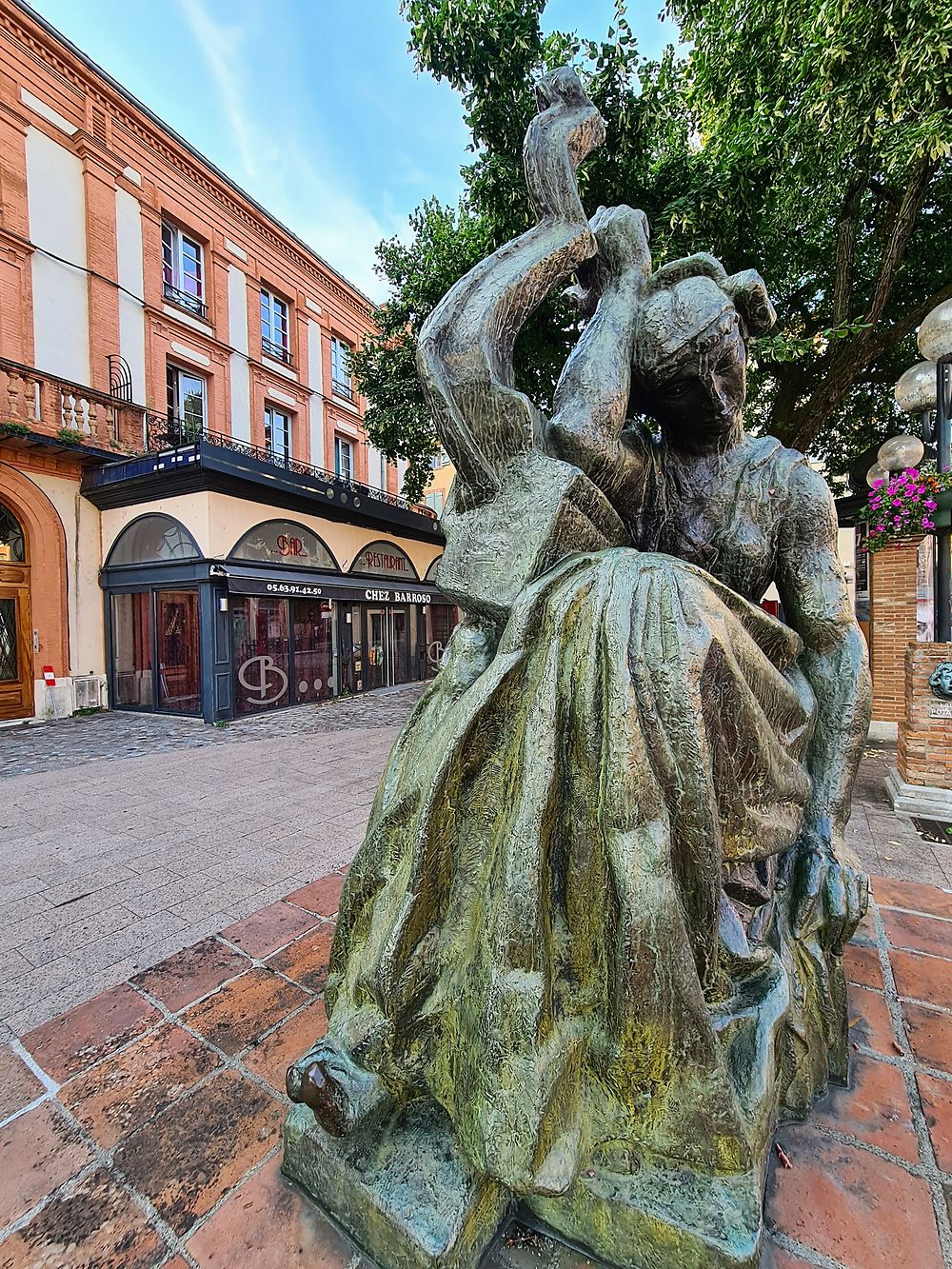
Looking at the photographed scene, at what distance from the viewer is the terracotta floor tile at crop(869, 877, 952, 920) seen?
274cm

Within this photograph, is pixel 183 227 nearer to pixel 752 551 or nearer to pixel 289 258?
pixel 289 258

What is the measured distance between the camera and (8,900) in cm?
326

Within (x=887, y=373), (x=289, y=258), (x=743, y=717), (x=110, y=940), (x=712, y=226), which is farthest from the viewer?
(x=289, y=258)

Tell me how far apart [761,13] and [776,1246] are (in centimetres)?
816

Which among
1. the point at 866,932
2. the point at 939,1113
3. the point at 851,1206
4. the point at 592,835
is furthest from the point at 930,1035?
the point at 592,835

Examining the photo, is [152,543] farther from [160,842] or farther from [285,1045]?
[285,1045]

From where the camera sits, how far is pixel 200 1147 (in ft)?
4.87

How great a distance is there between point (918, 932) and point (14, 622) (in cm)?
1251

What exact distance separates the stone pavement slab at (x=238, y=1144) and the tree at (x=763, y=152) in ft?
19.4

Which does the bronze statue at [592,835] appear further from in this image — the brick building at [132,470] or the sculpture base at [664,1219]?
the brick building at [132,470]

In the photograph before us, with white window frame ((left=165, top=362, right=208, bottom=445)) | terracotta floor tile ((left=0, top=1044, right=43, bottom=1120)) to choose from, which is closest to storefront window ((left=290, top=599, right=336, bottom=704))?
white window frame ((left=165, top=362, right=208, bottom=445))

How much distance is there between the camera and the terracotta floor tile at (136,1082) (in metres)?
1.59

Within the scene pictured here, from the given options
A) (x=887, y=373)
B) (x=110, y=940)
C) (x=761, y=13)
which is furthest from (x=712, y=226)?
(x=110, y=940)

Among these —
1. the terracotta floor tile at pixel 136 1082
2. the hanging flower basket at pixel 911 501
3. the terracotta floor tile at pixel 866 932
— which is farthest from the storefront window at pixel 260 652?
the terracotta floor tile at pixel 866 932
